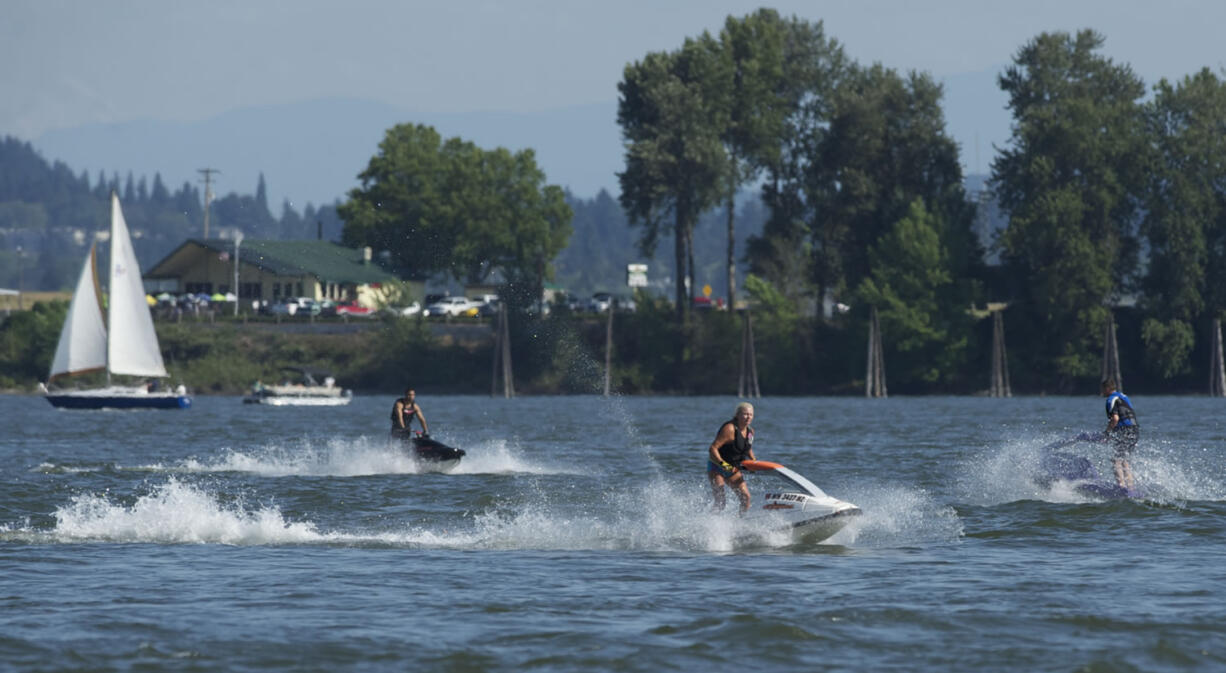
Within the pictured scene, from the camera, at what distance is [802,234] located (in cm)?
10519

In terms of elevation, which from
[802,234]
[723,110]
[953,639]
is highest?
[723,110]

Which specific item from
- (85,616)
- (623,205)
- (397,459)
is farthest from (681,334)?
(85,616)

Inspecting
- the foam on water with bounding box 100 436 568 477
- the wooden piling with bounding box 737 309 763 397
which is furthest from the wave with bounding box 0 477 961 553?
the wooden piling with bounding box 737 309 763 397

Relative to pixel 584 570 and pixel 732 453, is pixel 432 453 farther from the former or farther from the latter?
pixel 584 570

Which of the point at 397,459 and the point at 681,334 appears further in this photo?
the point at 681,334

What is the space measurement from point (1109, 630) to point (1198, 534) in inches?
331

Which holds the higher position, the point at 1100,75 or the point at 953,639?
the point at 1100,75

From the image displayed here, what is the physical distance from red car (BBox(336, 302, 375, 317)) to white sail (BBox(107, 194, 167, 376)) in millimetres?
35754

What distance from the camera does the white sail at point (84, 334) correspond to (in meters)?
77.9

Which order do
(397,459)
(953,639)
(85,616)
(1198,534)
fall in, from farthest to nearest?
(397,459)
(1198,534)
(85,616)
(953,639)

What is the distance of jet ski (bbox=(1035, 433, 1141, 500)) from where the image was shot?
28.3 metres

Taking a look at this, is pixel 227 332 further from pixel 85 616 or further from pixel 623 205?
pixel 85 616

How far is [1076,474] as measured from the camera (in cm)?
2878

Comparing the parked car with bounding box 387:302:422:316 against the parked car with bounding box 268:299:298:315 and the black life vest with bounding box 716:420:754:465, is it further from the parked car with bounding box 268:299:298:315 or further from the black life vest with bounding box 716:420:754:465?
the black life vest with bounding box 716:420:754:465
